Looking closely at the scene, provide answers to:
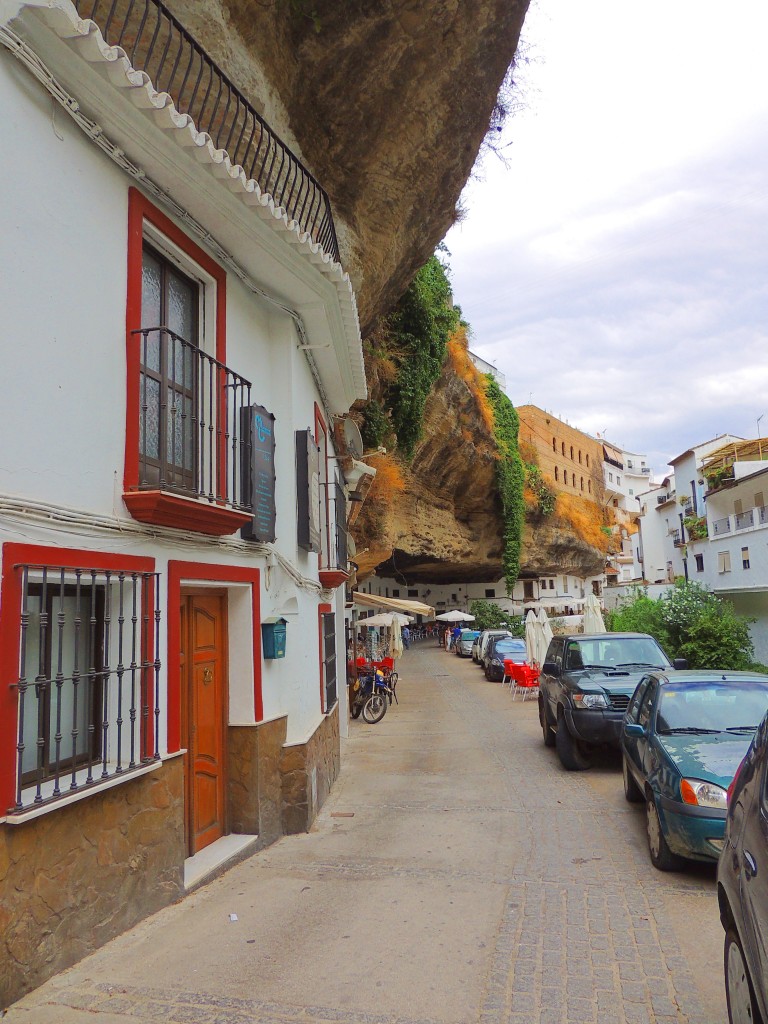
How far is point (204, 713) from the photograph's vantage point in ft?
20.2

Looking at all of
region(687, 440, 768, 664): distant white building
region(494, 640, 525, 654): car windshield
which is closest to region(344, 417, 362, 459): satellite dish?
region(494, 640, 525, 654): car windshield

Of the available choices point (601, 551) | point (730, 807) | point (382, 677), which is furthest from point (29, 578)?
point (601, 551)

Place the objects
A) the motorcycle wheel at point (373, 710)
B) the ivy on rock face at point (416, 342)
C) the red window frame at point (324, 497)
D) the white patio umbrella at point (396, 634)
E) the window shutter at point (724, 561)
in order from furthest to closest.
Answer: the window shutter at point (724, 561) → the white patio umbrella at point (396, 634) → the ivy on rock face at point (416, 342) → the motorcycle wheel at point (373, 710) → the red window frame at point (324, 497)

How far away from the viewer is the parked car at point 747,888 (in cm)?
244

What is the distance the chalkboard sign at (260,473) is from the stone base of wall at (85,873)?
2219 millimetres

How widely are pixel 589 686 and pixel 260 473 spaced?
5774 millimetres

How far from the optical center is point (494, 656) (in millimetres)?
24891

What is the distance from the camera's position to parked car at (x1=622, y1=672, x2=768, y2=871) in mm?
5090

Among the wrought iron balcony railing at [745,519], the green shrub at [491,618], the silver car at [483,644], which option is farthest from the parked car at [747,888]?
the green shrub at [491,618]

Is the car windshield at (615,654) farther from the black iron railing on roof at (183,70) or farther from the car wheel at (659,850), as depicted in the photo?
the black iron railing on roof at (183,70)

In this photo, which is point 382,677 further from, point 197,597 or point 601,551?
point 601,551

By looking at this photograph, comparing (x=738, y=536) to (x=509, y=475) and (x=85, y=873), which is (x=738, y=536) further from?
(x=85, y=873)

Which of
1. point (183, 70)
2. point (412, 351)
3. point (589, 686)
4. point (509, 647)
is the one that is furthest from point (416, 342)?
point (183, 70)

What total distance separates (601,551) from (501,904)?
164 ft
